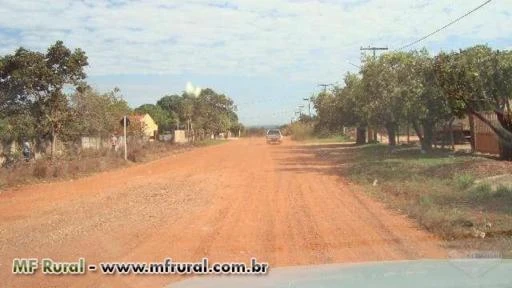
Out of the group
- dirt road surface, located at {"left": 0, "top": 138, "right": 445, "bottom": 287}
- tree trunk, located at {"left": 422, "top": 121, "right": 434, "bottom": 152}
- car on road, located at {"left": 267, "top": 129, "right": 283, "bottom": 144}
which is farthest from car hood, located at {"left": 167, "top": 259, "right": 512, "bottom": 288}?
car on road, located at {"left": 267, "top": 129, "right": 283, "bottom": 144}

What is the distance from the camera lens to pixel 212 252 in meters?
8.83

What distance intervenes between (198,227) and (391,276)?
→ 21.5ft

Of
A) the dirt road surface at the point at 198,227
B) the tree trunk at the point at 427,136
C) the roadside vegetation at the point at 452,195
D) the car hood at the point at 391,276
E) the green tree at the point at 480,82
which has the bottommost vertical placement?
the dirt road surface at the point at 198,227

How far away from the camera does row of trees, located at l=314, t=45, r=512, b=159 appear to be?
21.0m

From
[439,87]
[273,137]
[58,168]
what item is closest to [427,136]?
[439,87]

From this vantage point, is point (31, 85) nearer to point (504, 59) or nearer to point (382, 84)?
point (382, 84)

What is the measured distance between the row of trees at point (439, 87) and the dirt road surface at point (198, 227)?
5857 mm

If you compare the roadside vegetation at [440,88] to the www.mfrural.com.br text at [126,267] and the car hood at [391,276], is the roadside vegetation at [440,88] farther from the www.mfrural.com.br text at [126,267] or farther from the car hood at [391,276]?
the car hood at [391,276]

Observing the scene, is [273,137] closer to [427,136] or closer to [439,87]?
Answer: [427,136]

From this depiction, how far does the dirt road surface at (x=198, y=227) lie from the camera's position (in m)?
8.44

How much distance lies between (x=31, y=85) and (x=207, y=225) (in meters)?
16.0

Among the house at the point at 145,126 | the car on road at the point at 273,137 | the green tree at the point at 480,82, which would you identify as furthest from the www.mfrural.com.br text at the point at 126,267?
the car on road at the point at 273,137

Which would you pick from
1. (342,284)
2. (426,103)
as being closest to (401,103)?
(426,103)

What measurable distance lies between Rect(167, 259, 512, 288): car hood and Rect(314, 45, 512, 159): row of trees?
55.0ft
